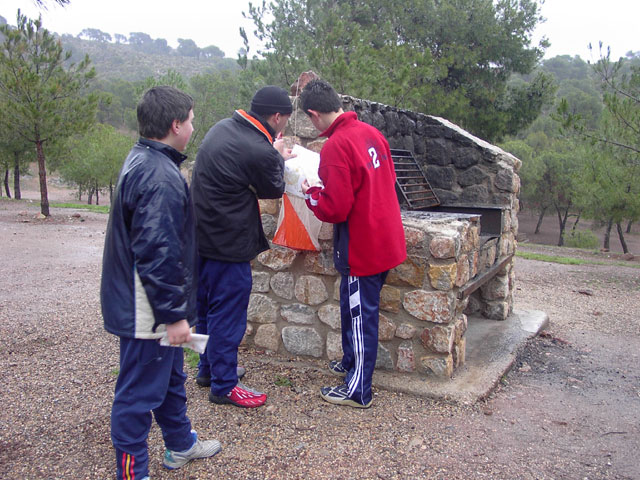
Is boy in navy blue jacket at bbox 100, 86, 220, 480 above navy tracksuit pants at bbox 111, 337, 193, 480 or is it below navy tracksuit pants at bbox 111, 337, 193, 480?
above

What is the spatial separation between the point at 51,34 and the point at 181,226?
1370 cm

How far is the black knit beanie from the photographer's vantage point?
9.46ft

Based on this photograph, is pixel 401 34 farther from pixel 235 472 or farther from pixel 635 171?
pixel 235 472

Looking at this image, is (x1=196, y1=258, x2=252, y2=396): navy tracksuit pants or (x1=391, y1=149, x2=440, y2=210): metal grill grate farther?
(x1=391, y1=149, x2=440, y2=210): metal grill grate

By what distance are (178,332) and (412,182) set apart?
3275 millimetres

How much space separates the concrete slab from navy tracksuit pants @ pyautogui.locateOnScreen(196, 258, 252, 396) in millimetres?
964

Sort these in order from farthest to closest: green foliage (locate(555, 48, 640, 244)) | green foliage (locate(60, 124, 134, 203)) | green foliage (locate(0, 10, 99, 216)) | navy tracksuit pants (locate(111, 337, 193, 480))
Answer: green foliage (locate(60, 124, 134, 203))
green foliage (locate(0, 10, 99, 216))
green foliage (locate(555, 48, 640, 244))
navy tracksuit pants (locate(111, 337, 193, 480))

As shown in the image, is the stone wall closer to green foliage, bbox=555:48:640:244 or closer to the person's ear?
the person's ear

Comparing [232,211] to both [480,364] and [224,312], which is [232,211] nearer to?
[224,312]

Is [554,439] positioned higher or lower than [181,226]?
lower

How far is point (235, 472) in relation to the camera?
2363mm

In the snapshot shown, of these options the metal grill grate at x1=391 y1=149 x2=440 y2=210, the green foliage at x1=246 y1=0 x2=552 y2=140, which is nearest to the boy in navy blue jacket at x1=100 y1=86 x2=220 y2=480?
the metal grill grate at x1=391 y1=149 x2=440 y2=210

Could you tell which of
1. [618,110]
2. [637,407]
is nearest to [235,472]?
[637,407]

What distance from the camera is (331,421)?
2855 mm
